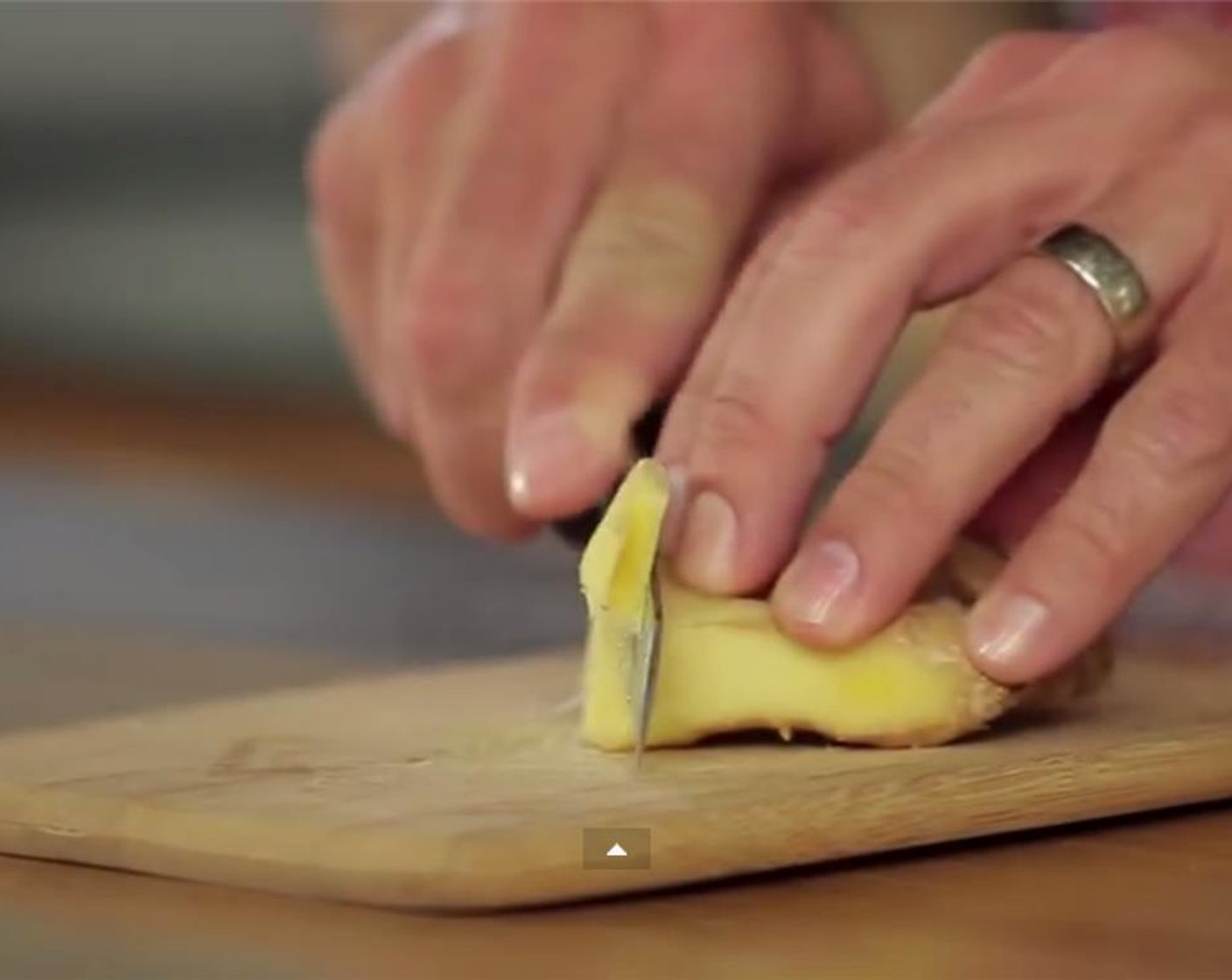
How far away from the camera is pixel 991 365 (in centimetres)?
81

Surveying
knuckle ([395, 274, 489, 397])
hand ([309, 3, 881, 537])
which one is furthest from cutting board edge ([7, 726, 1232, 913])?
knuckle ([395, 274, 489, 397])

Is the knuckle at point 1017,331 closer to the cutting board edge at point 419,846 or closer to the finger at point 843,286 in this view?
the finger at point 843,286

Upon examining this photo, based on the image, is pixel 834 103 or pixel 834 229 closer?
pixel 834 229

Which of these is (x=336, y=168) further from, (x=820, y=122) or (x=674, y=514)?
(x=674, y=514)

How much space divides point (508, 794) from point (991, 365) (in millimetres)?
240

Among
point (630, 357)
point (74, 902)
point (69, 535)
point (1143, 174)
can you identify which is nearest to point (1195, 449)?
point (1143, 174)

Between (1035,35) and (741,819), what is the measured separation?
1.62 ft

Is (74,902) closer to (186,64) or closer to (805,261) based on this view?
(805,261)

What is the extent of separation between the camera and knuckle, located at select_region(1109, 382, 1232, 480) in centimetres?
81

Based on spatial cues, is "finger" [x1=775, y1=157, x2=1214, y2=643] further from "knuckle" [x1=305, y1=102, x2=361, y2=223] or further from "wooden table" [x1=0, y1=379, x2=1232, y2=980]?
"knuckle" [x1=305, y1=102, x2=361, y2=223]

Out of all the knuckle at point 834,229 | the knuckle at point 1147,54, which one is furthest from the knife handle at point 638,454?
the knuckle at point 1147,54

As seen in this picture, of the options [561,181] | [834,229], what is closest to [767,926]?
[834,229]

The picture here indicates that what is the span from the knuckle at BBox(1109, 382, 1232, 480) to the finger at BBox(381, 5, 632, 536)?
351 millimetres

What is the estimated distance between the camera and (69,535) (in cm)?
129
